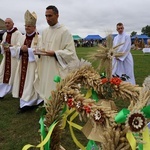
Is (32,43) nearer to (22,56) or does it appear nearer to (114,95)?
(22,56)

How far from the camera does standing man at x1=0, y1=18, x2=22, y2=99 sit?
6043 millimetres

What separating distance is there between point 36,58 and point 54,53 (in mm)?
783

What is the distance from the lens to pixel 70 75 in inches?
85.7

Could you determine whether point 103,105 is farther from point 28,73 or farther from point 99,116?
point 28,73

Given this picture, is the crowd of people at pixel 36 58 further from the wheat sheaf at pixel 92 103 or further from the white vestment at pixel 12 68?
the wheat sheaf at pixel 92 103

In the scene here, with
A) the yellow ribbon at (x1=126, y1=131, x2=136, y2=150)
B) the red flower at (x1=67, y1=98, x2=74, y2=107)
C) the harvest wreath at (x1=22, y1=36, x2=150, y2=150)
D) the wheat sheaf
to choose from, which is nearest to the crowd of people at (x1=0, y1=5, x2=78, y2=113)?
the wheat sheaf

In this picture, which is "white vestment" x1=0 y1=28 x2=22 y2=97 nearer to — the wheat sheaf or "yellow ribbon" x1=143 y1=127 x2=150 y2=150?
the wheat sheaf

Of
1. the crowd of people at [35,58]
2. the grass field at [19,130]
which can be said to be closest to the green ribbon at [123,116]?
the grass field at [19,130]

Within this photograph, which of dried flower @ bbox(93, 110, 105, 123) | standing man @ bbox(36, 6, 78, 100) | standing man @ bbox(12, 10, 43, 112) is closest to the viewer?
dried flower @ bbox(93, 110, 105, 123)

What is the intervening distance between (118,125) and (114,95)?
1.29 feet

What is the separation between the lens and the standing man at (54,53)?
4352 millimetres

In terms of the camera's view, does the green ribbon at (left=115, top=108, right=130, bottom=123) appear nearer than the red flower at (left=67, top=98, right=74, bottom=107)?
Yes

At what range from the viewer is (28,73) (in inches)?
211

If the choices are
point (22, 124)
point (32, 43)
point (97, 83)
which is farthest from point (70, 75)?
point (32, 43)
